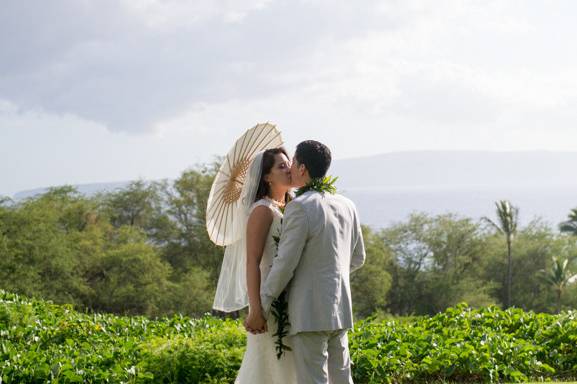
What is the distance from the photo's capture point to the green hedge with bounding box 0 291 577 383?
20.7 ft

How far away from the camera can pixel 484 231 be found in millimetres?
51719

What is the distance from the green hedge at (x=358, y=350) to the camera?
20.7 ft

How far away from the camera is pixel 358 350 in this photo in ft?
21.8

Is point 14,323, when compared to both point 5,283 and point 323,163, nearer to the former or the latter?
point 323,163

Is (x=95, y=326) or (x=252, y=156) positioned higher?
(x=252, y=156)

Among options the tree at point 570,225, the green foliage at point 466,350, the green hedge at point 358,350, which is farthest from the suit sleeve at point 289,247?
the tree at point 570,225

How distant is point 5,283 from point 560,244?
37.7 metres

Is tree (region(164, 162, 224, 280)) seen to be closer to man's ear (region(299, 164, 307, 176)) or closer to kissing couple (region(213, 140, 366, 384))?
kissing couple (region(213, 140, 366, 384))

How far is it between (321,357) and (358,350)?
9.30ft

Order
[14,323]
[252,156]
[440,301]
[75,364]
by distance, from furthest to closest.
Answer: [440,301]
[14,323]
[75,364]
[252,156]

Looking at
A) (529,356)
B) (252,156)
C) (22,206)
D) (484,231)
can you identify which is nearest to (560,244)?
(484,231)

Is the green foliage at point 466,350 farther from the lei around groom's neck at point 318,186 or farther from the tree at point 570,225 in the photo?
the tree at point 570,225

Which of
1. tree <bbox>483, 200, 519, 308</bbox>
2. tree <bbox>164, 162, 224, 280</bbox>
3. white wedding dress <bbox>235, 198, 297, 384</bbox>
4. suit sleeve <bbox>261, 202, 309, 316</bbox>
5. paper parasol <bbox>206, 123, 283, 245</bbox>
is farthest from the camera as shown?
tree <bbox>483, 200, 519, 308</bbox>

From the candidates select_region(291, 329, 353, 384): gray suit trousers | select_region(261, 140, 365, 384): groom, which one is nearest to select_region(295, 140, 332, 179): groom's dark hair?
select_region(261, 140, 365, 384): groom
